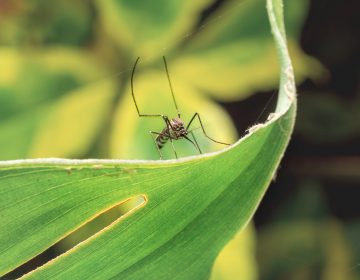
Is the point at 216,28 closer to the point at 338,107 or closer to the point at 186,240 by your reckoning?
the point at 338,107

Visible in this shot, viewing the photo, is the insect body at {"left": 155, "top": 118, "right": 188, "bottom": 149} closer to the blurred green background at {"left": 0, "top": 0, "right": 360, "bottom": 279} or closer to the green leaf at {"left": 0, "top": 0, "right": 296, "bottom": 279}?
the blurred green background at {"left": 0, "top": 0, "right": 360, "bottom": 279}

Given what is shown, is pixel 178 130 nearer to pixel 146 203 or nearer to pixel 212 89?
pixel 212 89

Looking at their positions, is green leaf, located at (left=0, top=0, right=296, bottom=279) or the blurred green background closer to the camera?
green leaf, located at (left=0, top=0, right=296, bottom=279)

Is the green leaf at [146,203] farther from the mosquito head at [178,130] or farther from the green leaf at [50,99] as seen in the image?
the green leaf at [50,99]

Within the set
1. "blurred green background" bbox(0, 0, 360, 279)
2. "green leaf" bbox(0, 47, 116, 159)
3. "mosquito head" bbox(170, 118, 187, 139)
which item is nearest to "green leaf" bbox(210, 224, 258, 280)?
"blurred green background" bbox(0, 0, 360, 279)

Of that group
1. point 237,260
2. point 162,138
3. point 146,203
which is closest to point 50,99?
point 162,138

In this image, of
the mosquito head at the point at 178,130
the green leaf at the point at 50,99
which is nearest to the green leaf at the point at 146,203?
the mosquito head at the point at 178,130
